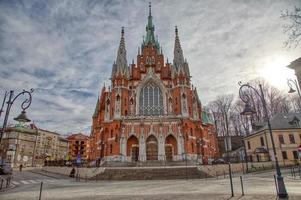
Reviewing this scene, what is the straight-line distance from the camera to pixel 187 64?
42.7m

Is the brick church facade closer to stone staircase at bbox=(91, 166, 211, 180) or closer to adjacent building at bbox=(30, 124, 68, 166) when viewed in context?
stone staircase at bbox=(91, 166, 211, 180)

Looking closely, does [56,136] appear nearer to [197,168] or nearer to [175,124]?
[175,124]

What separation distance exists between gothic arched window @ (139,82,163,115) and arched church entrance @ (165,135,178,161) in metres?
5.18

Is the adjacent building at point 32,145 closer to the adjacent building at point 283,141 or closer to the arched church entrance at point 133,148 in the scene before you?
the arched church entrance at point 133,148

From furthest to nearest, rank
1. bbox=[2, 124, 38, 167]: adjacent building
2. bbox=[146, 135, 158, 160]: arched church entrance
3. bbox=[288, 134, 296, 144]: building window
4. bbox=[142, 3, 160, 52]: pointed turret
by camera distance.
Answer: bbox=[2, 124, 38, 167]: adjacent building
bbox=[142, 3, 160, 52]: pointed turret
bbox=[288, 134, 296, 144]: building window
bbox=[146, 135, 158, 160]: arched church entrance

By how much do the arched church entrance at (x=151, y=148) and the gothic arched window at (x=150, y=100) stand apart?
506cm

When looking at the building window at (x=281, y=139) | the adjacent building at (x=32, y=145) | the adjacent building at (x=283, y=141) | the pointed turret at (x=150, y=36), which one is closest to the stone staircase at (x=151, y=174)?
the adjacent building at (x=283, y=141)

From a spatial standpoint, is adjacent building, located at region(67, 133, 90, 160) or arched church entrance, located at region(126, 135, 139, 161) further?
adjacent building, located at region(67, 133, 90, 160)

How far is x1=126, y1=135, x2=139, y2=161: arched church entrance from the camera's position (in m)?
34.4

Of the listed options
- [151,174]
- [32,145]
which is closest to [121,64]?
[151,174]

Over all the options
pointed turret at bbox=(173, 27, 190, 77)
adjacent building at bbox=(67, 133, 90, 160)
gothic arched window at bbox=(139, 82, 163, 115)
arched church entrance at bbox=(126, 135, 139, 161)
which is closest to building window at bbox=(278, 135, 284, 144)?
pointed turret at bbox=(173, 27, 190, 77)

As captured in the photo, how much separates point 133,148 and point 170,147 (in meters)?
6.25

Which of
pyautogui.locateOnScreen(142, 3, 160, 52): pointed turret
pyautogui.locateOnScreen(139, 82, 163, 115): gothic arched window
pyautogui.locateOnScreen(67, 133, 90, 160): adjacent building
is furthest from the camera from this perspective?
pyautogui.locateOnScreen(67, 133, 90, 160): adjacent building

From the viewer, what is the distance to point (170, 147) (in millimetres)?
34938
